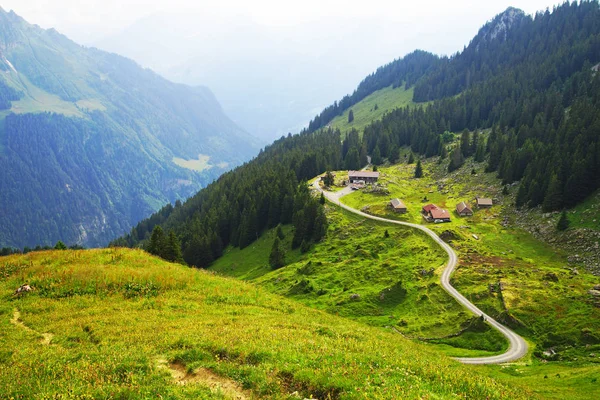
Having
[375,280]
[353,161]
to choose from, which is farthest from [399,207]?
[353,161]

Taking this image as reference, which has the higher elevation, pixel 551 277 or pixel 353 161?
pixel 353 161

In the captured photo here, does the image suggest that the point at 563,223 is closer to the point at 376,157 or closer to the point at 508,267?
the point at 508,267

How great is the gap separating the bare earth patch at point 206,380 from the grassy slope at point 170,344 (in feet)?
0.99

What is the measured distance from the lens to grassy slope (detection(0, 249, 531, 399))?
16516mm

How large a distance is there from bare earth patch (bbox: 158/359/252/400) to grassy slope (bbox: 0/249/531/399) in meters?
0.30

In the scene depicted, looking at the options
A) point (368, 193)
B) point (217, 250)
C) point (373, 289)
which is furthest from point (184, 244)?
point (373, 289)

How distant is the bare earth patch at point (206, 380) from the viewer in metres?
16.4

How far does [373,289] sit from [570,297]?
30328 mm

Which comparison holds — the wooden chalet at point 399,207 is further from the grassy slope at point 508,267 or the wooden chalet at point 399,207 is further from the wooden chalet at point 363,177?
the wooden chalet at point 363,177

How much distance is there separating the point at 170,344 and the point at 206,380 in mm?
4900

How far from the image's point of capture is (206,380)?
57.7ft

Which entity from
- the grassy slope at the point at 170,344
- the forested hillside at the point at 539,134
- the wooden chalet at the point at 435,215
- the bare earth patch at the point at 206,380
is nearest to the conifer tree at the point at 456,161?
the forested hillside at the point at 539,134

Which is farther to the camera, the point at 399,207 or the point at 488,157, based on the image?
the point at 488,157

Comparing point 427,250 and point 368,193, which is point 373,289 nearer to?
point 427,250
